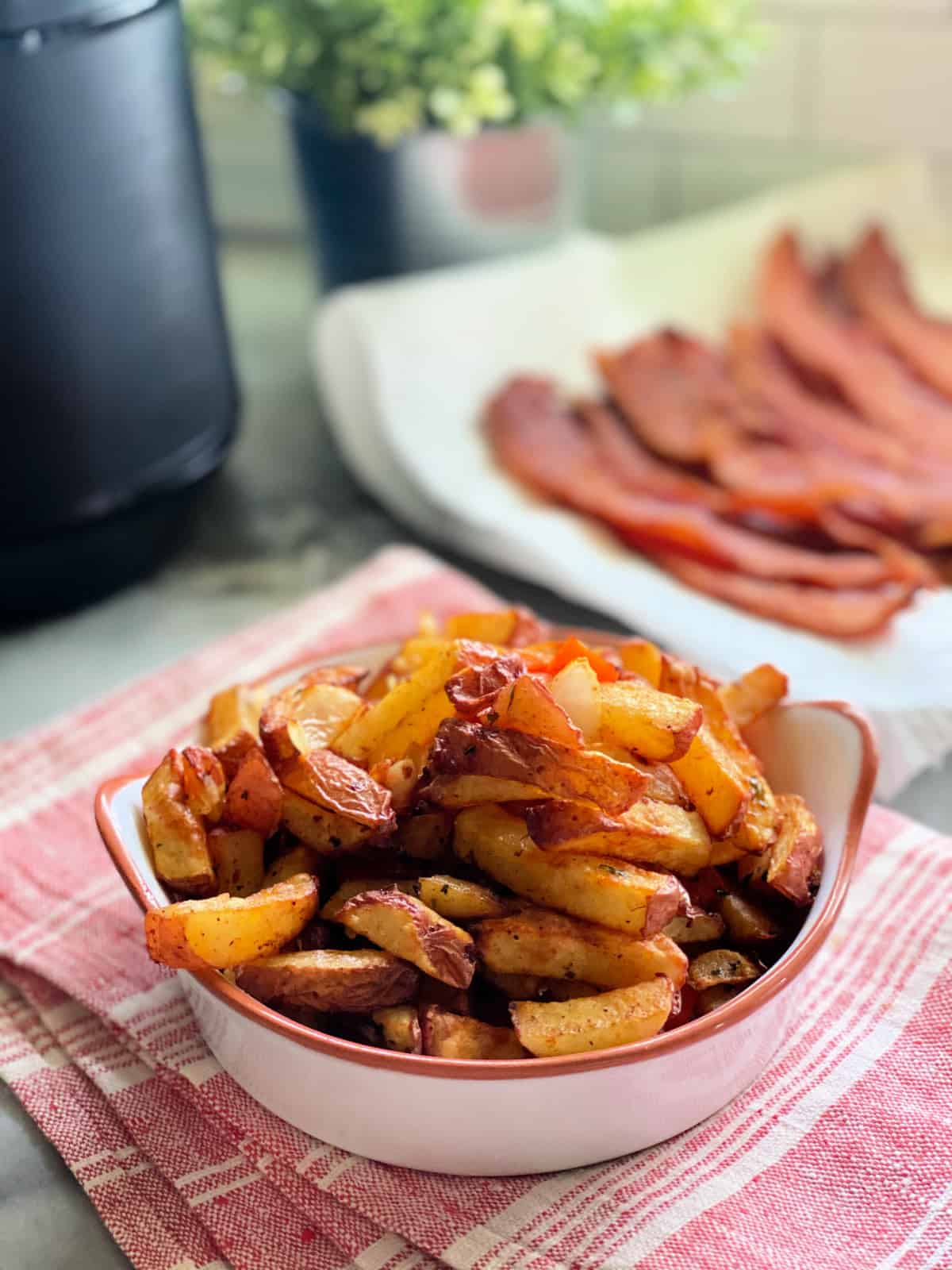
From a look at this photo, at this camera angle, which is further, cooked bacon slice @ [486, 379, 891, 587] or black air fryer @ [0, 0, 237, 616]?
cooked bacon slice @ [486, 379, 891, 587]

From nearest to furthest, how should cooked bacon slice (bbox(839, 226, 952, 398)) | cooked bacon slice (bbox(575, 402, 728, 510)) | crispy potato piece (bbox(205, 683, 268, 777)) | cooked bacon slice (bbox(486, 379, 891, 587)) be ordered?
1. crispy potato piece (bbox(205, 683, 268, 777))
2. cooked bacon slice (bbox(486, 379, 891, 587))
3. cooked bacon slice (bbox(575, 402, 728, 510))
4. cooked bacon slice (bbox(839, 226, 952, 398))

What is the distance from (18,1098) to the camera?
892mm

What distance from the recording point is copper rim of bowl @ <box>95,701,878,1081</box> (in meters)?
0.72

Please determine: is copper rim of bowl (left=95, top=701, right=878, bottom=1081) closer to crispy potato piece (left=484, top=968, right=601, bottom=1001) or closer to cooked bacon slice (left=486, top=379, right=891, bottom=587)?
crispy potato piece (left=484, top=968, right=601, bottom=1001)

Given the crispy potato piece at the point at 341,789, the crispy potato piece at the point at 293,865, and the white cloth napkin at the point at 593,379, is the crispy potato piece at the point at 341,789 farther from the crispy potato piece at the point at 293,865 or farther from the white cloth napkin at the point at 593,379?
the white cloth napkin at the point at 593,379

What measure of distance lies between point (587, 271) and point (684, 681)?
1109 mm

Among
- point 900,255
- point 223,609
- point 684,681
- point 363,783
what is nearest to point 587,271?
point 900,255

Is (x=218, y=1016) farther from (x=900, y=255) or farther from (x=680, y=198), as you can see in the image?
(x=680, y=198)

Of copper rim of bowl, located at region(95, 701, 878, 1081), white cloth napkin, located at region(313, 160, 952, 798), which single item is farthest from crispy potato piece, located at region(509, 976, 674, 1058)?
white cloth napkin, located at region(313, 160, 952, 798)

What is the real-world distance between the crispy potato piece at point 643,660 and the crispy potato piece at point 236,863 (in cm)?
27

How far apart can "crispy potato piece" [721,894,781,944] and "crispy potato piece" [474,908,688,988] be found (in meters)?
0.08

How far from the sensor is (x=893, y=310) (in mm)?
1884

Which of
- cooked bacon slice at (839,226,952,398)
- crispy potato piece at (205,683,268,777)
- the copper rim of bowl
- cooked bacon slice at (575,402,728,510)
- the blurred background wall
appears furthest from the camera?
the blurred background wall

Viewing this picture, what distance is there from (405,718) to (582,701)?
11 centimetres
